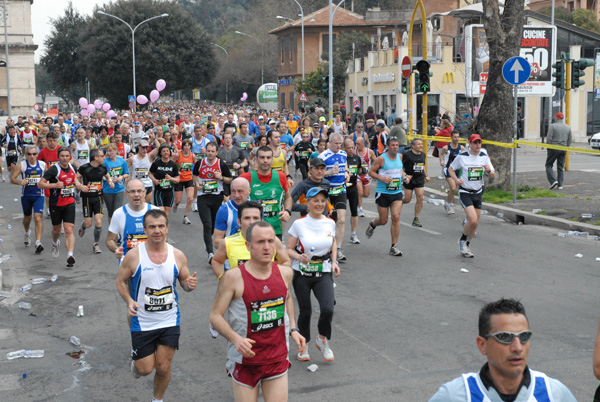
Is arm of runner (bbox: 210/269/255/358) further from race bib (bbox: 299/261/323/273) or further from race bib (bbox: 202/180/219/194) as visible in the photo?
race bib (bbox: 202/180/219/194)

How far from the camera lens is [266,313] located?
5.02 m

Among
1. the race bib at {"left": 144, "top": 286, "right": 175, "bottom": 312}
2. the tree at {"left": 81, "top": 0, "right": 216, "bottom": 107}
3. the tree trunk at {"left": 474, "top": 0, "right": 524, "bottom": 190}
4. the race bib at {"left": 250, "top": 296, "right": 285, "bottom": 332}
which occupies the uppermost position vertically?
the tree at {"left": 81, "top": 0, "right": 216, "bottom": 107}

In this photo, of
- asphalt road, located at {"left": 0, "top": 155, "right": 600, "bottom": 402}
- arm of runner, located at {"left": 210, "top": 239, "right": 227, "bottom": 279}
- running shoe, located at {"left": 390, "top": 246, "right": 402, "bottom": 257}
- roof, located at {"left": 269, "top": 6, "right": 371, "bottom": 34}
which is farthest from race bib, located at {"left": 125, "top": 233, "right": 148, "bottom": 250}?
roof, located at {"left": 269, "top": 6, "right": 371, "bottom": 34}

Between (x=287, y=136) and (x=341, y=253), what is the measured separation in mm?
10289

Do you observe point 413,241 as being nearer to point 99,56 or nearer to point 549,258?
point 549,258

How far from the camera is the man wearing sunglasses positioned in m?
3.10

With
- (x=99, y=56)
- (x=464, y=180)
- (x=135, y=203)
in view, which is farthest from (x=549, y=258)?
(x=99, y=56)

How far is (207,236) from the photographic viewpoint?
12.0 metres

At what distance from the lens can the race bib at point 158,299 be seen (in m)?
6.07

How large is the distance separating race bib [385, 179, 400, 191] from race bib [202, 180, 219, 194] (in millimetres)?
2668

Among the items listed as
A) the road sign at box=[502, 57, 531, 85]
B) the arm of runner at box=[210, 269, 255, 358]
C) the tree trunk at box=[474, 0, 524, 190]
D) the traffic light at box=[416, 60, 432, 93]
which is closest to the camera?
the arm of runner at box=[210, 269, 255, 358]

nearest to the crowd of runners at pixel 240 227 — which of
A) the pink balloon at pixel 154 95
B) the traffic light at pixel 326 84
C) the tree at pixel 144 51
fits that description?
the traffic light at pixel 326 84

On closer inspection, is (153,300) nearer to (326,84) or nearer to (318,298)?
(318,298)

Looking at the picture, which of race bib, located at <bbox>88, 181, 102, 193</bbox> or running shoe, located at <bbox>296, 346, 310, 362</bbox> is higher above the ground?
race bib, located at <bbox>88, 181, 102, 193</bbox>
